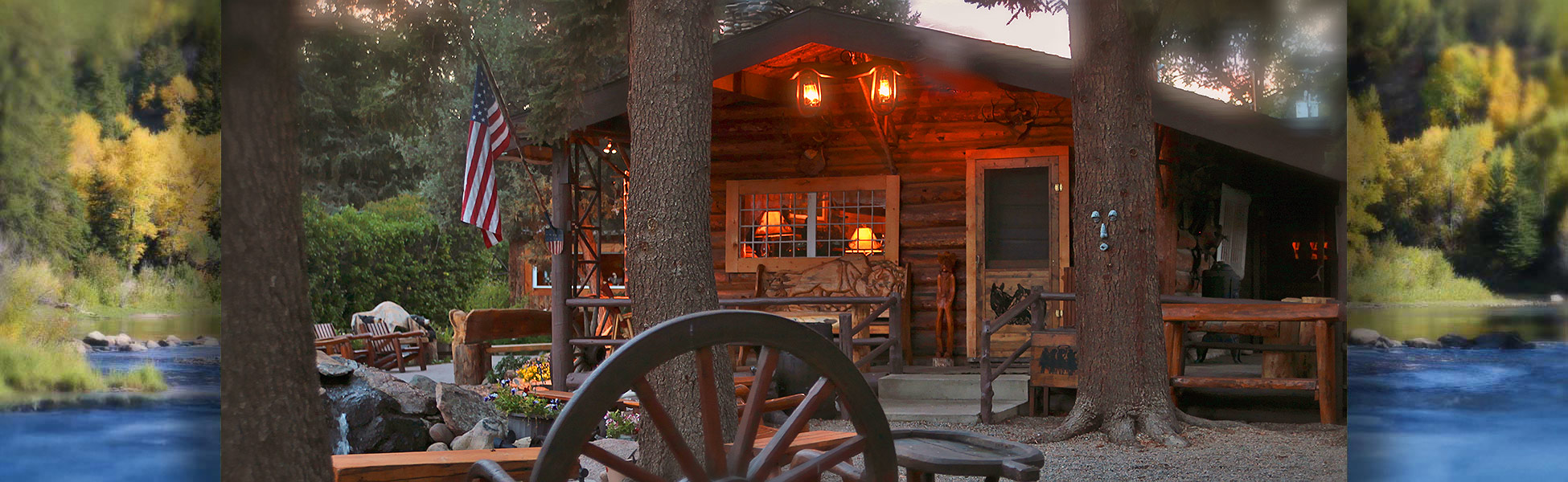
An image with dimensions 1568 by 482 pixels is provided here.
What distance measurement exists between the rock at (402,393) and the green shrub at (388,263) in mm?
10635

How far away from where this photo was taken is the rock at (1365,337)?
2.84m

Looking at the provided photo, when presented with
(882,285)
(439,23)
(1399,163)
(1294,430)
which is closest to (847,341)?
(882,285)

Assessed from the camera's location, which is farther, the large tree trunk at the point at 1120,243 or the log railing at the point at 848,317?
the log railing at the point at 848,317

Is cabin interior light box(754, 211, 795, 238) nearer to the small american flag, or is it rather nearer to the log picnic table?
the small american flag

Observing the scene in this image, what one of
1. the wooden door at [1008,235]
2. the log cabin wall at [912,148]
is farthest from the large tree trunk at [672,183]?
the wooden door at [1008,235]

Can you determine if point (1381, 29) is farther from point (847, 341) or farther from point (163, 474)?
point (847, 341)

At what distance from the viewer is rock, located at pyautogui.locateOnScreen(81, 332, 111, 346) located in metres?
2.59

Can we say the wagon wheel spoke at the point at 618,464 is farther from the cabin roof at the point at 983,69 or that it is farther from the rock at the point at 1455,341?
the cabin roof at the point at 983,69

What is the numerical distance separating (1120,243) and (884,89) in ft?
12.4

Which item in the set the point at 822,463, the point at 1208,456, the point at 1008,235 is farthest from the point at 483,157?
the point at 822,463

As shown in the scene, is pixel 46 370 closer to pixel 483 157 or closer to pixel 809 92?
pixel 483 157

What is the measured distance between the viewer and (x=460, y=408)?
8445 mm

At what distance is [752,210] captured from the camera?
41.3 ft

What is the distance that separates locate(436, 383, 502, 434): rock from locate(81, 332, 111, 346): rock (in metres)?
5.79
